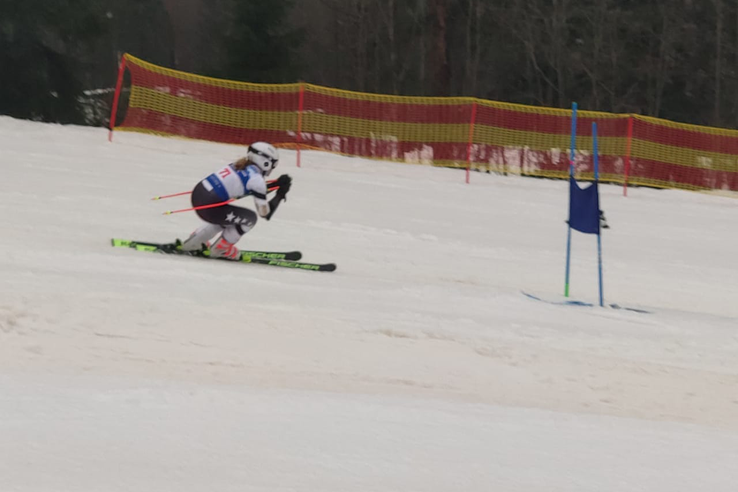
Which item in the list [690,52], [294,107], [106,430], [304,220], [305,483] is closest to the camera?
[305,483]

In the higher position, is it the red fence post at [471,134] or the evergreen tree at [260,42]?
the evergreen tree at [260,42]

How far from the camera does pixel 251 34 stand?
30094 millimetres

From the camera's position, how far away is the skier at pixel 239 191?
8.40 meters

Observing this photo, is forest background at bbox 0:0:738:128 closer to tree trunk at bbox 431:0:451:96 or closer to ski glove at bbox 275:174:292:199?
A: tree trunk at bbox 431:0:451:96

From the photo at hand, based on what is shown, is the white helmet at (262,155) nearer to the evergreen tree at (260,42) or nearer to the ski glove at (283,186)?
the ski glove at (283,186)

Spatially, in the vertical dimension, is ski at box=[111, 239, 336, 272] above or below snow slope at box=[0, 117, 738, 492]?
above

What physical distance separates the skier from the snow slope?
0.43 meters

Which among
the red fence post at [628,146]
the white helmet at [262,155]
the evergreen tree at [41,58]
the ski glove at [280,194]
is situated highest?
the evergreen tree at [41,58]

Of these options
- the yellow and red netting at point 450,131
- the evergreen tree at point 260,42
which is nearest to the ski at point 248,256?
the yellow and red netting at point 450,131

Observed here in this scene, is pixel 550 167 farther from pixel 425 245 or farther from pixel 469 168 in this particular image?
pixel 425 245

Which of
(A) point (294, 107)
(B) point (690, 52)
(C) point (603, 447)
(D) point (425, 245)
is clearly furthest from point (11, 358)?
(B) point (690, 52)

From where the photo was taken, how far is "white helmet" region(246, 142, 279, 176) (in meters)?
8.41

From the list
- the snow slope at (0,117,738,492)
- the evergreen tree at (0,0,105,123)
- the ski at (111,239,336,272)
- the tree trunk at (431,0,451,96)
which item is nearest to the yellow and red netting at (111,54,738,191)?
the snow slope at (0,117,738,492)

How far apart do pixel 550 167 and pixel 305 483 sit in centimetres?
1675
